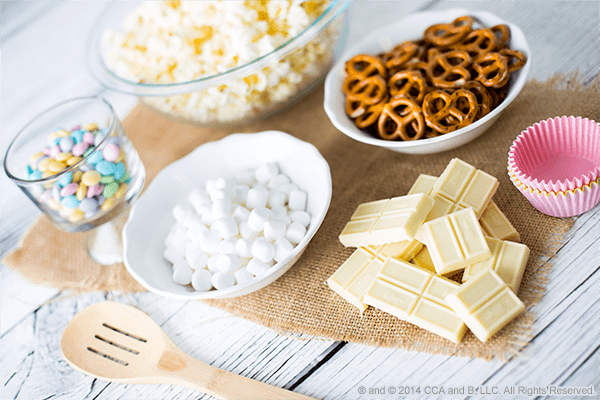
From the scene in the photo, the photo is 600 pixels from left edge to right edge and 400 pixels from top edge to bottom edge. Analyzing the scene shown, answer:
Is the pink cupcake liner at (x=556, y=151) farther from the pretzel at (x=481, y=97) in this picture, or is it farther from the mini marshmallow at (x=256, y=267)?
the mini marshmallow at (x=256, y=267)

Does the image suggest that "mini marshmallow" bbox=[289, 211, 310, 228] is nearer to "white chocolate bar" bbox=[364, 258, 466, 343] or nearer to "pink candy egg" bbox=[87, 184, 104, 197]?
"white chocolate bar" bbox=[364, 258, 466, 343]

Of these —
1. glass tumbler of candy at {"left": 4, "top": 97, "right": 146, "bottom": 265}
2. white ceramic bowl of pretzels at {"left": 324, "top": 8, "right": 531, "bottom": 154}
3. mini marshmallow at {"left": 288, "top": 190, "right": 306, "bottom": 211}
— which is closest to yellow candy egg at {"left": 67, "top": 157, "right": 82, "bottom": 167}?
glass tumbler of candy at {"left": 4, "top": 97, "right": 146, "bottom": 265}

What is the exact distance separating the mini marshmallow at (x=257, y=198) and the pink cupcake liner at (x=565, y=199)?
25.8 inches

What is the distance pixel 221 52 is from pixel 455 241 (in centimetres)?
89

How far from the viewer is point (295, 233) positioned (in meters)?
1.24

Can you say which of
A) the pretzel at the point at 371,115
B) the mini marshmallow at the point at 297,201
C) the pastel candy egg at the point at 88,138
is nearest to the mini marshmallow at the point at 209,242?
the mini marshmallow at the point at 297,201

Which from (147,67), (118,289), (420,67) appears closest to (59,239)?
(118,289)

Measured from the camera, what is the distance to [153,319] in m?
1.30

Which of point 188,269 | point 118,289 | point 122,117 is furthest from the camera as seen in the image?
point 122,117

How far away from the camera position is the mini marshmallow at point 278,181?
1.41 metres

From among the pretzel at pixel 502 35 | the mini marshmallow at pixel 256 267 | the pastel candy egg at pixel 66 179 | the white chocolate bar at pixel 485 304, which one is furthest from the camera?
the pretzel at pixel 502 35

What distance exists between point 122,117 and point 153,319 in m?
1.05

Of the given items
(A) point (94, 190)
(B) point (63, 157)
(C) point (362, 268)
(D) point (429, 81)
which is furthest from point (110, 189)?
(D) point (429, 81)

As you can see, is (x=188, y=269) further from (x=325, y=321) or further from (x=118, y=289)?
(x=325, y=321)
